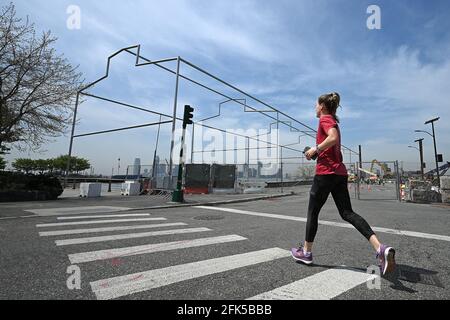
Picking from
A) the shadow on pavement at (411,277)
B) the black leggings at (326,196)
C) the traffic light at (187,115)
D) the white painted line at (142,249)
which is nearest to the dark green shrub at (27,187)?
the traffic light at (187,115)

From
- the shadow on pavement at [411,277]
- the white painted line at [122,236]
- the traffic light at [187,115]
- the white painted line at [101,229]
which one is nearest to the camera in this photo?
the shadow on pavement at [411,277]

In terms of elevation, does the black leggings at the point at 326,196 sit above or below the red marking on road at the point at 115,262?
above

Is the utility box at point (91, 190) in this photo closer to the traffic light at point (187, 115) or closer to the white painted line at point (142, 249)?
the traffic light at point (187, 115)

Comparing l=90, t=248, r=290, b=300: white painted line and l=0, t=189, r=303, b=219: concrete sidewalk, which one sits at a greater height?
l=0, t=189, r=303, b=219: concrete sidewalk

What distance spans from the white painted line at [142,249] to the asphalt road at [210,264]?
0.01 meters

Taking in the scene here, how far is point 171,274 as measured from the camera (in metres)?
3.15

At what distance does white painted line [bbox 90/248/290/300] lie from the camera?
2.70 m

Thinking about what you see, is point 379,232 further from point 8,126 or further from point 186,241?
point 8,126

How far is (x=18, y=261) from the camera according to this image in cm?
356

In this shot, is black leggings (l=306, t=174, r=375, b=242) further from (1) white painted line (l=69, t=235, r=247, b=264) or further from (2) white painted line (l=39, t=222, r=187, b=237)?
(2) white painted line (l=39, t=222, r=187, b=237)

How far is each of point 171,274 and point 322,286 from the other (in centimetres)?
161

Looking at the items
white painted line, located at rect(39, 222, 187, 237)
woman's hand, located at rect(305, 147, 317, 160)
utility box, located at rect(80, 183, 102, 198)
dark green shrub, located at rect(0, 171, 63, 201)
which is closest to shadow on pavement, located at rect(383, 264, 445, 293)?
woman's hand, located at rect(305, 147, 317, 160)

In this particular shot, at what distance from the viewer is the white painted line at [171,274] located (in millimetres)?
2697
